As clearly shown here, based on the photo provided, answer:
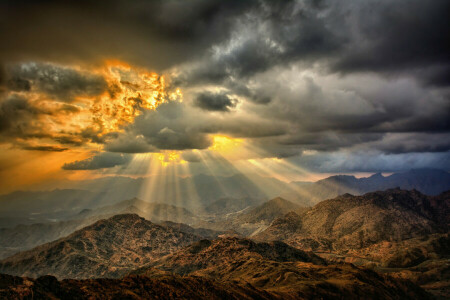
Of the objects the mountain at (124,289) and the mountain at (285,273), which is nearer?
the mountain at (124,289)

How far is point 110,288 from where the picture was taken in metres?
70.5

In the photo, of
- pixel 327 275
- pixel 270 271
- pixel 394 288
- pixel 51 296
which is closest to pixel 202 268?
pixel 270 271

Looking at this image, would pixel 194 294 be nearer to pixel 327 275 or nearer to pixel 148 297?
pixel 148 297

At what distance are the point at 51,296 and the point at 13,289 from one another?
24.0 feet

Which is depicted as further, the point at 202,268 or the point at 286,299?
the point at 202,268

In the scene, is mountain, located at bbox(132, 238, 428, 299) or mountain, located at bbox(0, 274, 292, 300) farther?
mountain, located at bbox(132, 238, 428, 299)

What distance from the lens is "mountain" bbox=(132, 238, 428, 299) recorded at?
355 feet

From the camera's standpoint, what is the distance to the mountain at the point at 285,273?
10819cm

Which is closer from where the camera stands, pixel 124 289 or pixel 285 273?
pixel 124 289

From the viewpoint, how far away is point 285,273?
126m

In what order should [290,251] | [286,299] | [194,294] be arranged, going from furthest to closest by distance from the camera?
[290,251]
[286,299]
[194,294]

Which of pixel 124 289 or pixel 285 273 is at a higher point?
pixel 124 289

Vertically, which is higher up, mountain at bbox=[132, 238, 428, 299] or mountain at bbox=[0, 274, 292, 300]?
mountain at bbox=[0, 274, 292, 300]

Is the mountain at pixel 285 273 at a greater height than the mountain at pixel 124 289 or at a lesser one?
lesser
